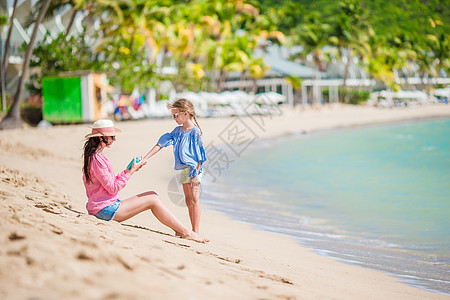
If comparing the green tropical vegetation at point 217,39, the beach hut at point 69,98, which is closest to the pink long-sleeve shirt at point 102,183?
the green tropical vegetation at point 217,39

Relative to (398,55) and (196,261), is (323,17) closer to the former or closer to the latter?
(398,55)

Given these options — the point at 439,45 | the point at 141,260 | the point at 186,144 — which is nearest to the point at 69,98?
the point at 186,144

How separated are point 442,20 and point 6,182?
3068cm

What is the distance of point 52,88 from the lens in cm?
1939

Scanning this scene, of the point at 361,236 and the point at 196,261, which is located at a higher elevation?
the point at 196,261

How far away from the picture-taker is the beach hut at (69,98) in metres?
19.3

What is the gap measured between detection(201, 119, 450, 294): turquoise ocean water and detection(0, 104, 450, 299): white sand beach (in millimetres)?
500

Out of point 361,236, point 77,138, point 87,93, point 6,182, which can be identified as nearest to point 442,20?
point 87,93

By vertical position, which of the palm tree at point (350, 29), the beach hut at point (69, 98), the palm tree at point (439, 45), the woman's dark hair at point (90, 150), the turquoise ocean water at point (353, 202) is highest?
the palm tree at point (350, 29)

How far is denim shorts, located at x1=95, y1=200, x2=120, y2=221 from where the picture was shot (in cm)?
441

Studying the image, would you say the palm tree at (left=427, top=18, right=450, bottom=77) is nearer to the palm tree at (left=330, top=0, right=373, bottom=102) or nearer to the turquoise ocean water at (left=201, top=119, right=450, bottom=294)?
the palm tree at (left=330, top=0, right=373, bottom=102)

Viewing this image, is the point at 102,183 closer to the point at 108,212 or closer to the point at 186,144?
the point at 108,212

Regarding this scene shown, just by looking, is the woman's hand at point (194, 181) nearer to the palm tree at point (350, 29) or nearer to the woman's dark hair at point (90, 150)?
the woman's dark hair at point (90, 150)

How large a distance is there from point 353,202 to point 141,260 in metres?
6.99
